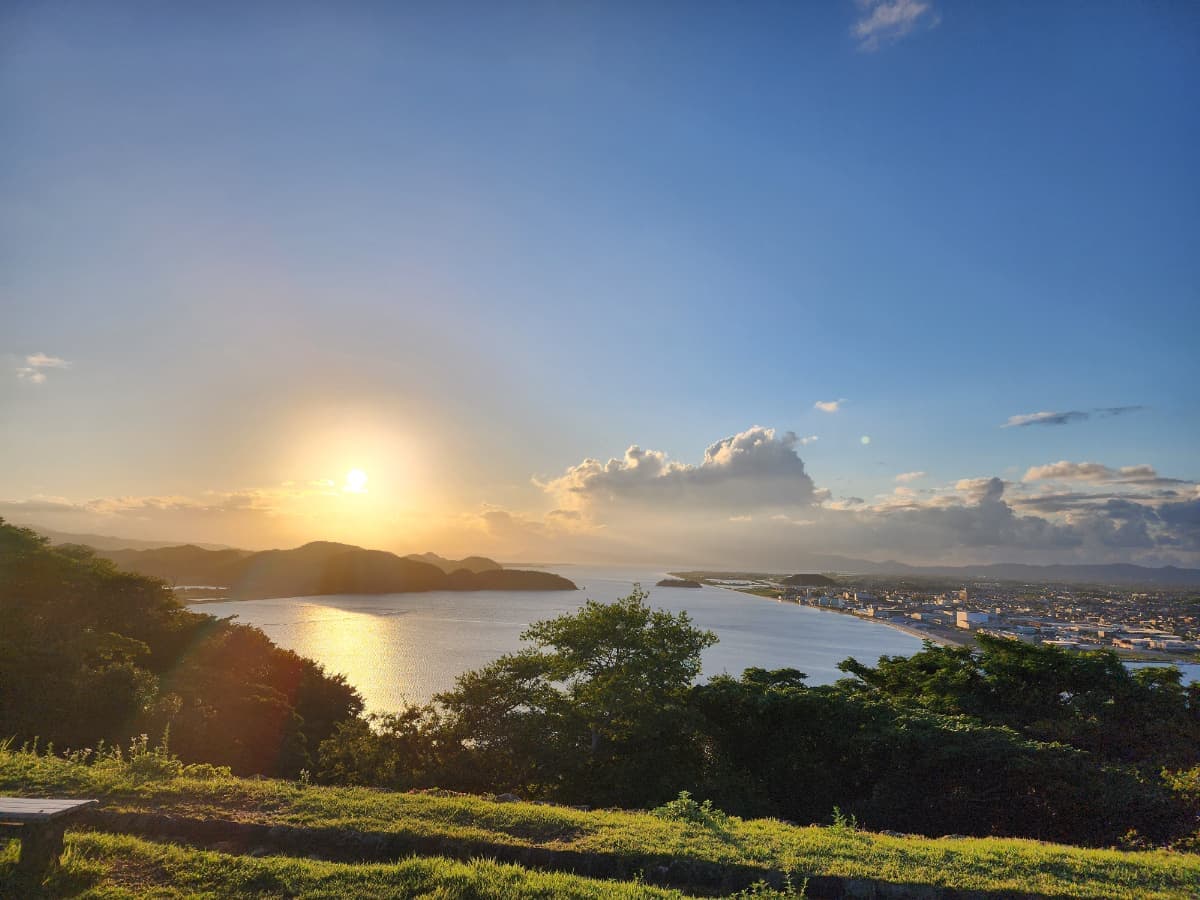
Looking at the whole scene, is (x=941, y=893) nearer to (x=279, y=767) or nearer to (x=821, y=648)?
(x=279, y=767)

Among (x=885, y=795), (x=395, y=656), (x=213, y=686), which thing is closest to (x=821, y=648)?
(x=395, y=656)

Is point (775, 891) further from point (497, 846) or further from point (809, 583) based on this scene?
point (809, 583)

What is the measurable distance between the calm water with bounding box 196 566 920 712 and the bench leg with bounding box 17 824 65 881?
45.8 feet

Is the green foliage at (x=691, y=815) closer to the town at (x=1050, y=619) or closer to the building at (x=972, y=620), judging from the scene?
the town at (x=1050, y=619)

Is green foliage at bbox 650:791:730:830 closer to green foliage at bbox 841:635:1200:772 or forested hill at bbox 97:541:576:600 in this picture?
green foliage at bbox 841:635:1200:772

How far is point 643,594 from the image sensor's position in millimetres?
20094

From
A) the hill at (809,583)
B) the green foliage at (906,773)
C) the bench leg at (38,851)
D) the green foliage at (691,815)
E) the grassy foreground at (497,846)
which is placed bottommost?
the hill at (809,583)

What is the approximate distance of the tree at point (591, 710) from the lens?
46.6 feet

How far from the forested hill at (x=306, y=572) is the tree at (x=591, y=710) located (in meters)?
96.1

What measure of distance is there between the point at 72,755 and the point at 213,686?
36.6 ft

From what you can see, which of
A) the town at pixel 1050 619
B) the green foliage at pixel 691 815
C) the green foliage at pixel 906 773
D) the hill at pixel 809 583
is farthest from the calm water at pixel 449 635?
the hill at pixel 809 583

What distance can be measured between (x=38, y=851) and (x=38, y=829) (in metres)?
0.18

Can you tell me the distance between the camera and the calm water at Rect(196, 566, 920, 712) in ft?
130

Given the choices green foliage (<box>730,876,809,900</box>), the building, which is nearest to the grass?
green foliage (<box>730,876,809,900</box>)
